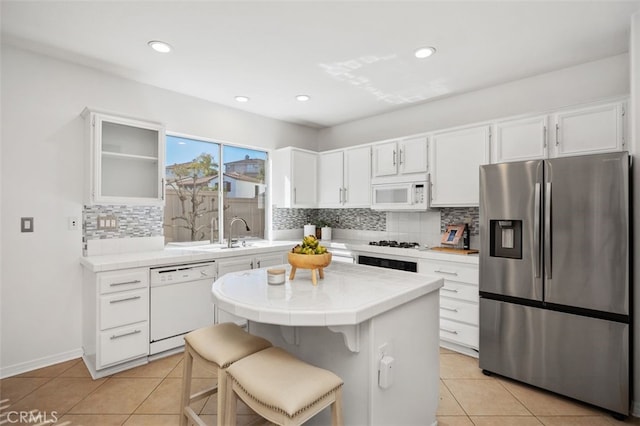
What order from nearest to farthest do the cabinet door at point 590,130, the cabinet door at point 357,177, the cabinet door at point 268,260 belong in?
the cabinet door at point 590,130 < the cabinet door at point 268,260 < the cabinet door at point 357,177

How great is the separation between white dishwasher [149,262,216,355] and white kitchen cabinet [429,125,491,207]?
2.52 metres

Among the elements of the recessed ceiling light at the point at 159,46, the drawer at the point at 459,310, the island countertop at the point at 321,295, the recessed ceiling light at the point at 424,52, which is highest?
the recessed ceiling light at the point at 424,52

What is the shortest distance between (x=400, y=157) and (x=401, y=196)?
1.52 ft

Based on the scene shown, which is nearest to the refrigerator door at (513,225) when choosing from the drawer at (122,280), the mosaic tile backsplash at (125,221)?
the drawer at (122,280)

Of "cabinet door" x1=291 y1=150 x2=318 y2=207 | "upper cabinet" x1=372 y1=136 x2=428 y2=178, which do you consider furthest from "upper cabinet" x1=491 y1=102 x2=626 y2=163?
"cabinet door" x1=291 y1=150 x2=318 y2=207

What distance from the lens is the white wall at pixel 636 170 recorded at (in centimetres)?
217

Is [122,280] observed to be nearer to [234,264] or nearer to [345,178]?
[234,264]

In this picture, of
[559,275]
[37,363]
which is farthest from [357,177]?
[37,363]

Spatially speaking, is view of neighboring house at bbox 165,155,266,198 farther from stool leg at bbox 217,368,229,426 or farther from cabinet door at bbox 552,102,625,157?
cabinet door at bbox 552,102,625,157

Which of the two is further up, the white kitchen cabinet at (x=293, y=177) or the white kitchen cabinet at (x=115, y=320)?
the white kitchen cabinet at (x=293, y=177)

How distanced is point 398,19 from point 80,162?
298 centimetres

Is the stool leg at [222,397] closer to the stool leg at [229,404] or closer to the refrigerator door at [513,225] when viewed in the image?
the stool leg at [229,404]

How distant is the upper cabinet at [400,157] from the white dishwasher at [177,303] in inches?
88.8

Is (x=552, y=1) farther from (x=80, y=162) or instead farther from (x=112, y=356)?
(x=112, y=356)
